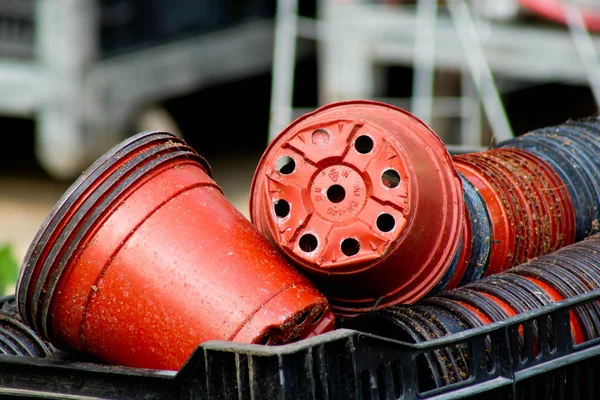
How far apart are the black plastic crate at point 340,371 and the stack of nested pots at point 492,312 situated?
1.2 inches

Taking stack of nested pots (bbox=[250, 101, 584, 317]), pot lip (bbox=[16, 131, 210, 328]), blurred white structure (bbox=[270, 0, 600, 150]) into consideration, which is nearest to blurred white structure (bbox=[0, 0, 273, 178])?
blurred white structure (bbox=[270, 0, 600, 150])

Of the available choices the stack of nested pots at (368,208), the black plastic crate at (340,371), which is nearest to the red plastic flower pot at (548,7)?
the stack of nested pots at (368,208)

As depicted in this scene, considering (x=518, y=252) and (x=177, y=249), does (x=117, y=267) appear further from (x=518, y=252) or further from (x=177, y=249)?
(x=518, y=252)

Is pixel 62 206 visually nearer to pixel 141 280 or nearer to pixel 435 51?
pixel 141 280

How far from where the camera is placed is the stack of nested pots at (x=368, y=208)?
1822 mm

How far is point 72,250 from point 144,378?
0.28 m

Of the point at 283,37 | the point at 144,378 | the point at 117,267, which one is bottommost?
the point at 144,378


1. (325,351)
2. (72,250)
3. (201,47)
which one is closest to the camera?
(325,351)

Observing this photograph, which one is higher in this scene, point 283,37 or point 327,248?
point 283,37

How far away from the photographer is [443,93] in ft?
24.1

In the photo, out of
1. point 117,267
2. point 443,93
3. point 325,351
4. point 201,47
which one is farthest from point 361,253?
point 201,47

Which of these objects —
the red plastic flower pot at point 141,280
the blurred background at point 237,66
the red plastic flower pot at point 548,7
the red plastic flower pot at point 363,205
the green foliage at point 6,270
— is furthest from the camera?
the blurred background at point 237,66

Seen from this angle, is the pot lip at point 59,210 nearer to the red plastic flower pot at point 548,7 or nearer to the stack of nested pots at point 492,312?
the stack of nested pots at point 492,312

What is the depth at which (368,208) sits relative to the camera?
1818mm
